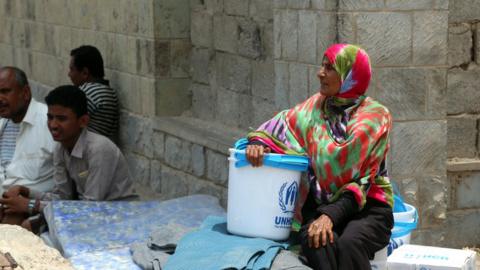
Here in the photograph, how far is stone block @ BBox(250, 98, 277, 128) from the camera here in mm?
7570

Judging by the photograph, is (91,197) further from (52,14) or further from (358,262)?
(52,14)

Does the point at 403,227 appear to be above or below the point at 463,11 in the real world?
below

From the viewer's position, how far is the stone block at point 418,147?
20.4ft

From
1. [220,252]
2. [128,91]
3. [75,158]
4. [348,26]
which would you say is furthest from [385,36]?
[128,91]

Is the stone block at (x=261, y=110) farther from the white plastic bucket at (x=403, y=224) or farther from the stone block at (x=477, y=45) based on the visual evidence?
the white plastic bucket at (x=403, y=224)

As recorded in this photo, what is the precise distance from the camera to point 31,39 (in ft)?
41.2

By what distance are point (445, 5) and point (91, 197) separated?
101 inches

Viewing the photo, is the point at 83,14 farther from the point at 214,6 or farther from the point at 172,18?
the point at 214,6

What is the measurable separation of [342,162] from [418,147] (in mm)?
1460

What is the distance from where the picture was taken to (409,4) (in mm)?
6148

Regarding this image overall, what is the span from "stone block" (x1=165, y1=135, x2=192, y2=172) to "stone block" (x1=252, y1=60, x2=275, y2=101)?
882mm

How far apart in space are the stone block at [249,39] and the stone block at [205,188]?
1.03 metres

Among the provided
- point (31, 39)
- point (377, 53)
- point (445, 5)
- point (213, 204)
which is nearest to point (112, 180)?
point (213, 204)

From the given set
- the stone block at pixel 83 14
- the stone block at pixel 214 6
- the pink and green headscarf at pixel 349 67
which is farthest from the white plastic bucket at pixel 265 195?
the stone block at pixel 83 14
